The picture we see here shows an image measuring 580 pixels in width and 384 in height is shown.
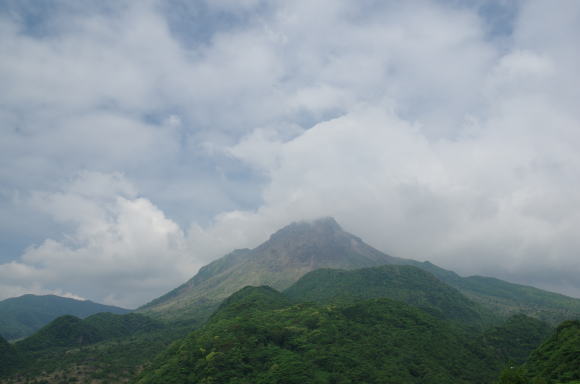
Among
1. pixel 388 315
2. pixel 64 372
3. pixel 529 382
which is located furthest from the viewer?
pixel 388 315

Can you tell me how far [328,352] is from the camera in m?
100

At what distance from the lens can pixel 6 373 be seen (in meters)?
120

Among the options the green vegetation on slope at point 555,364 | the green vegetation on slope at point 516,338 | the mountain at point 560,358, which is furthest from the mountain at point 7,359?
the green vegetation on slope at point 516,338

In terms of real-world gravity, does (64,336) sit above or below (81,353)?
above

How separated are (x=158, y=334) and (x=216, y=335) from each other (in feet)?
297

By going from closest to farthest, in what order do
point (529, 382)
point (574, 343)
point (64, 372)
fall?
1. point (529, 382)
2. point (574, 343)
3. point (64, 372)

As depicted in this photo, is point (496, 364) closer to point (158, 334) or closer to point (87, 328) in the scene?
point (158, 334)

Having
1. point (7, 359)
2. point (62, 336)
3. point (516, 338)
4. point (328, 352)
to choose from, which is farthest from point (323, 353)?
point (62, 336)

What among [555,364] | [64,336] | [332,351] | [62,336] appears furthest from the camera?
[64,336]

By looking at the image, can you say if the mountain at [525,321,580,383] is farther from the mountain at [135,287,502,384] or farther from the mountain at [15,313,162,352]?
the mountain at [15,313,162,352]

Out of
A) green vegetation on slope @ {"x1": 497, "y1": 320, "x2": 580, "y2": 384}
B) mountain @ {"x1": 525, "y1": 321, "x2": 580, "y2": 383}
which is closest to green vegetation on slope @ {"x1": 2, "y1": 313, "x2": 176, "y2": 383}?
green vegetation on slope @ {"x1": 497, "y1": 320, "x2": 580, "y2": 384}

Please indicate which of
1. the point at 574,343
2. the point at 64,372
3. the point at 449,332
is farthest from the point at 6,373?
the point at 574,343

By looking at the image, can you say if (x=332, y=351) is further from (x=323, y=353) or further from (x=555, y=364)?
(x=555, y=364)

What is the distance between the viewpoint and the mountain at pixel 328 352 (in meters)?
89.9
